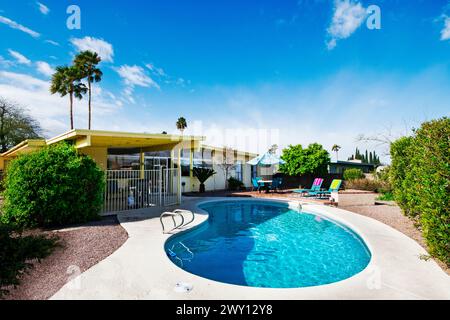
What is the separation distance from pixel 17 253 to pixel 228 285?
5148 millimetres

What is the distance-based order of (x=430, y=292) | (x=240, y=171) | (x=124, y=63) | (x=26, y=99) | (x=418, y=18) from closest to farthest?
(x=430, y=292), (x=418, y=18), (x=124, y=63), (x=240, y=171), (x=26, y=99)

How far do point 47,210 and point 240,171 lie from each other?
55.9 ft

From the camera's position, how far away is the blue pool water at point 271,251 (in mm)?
5297

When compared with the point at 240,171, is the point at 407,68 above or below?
above

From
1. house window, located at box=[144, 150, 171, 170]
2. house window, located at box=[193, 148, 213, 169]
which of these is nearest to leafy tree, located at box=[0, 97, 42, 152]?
house window, located at box=[144, 150, 171, 170]

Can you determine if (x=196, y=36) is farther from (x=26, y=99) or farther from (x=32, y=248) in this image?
(x=26, y=99)

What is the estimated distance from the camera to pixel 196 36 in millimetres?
15156

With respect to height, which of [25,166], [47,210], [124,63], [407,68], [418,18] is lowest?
[47,210]

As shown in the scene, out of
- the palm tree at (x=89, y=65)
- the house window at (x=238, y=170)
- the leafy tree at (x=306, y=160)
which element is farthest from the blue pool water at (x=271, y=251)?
the palm tree at (x=89, y=65)

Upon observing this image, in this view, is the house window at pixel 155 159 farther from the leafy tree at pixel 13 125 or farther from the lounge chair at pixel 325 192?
the leafy tree at pixel 13 125

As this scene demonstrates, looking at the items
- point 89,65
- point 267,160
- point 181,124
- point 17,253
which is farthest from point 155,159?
point 181,124
